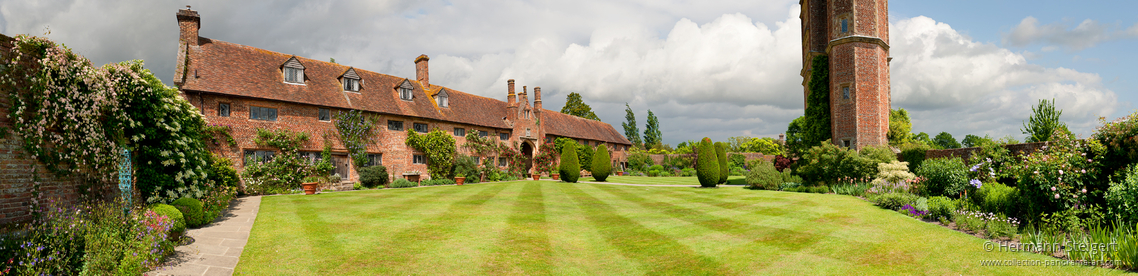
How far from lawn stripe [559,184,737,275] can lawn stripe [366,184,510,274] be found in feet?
11.2

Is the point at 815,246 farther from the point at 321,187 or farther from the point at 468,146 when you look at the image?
the point at 468,146

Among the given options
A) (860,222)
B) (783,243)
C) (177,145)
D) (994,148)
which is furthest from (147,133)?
(994,148)

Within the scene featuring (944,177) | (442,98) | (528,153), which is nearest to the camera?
(944,177)

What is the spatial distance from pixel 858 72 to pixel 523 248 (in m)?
21.1

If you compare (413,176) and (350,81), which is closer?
(350,81)

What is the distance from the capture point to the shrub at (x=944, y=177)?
39.3 feet

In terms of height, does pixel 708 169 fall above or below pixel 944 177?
below

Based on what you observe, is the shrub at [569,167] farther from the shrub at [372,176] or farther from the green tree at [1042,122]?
the green tree at [1042,122]

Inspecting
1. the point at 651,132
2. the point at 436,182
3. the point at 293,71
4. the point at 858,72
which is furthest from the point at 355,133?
the point at 651,132

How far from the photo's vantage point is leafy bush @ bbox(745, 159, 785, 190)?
69.8ft

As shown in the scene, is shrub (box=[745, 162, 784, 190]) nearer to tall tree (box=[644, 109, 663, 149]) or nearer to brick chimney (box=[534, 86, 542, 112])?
brick chimney (box=[534, 86, 542, 112])

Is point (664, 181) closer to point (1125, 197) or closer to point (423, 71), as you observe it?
point (423, 71)

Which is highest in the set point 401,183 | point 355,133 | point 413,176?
point 355,133

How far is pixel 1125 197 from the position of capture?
6988mm
